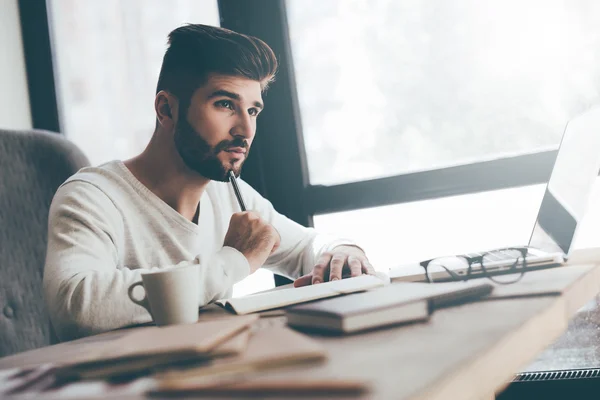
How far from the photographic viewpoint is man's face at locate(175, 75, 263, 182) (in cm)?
142

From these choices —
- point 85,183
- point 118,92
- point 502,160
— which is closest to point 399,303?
point 85,183

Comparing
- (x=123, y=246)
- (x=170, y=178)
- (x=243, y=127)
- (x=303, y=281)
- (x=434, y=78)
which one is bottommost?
(x=303, y=281)

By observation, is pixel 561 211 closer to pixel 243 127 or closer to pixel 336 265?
pixel 336 265

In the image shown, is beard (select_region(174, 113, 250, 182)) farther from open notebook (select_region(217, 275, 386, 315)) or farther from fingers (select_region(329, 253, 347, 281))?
open notebook (select_region(217, 275, 386, 315))

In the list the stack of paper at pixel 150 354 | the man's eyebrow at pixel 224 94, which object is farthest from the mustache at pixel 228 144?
Answer: the stack of paper at pixel 150 354

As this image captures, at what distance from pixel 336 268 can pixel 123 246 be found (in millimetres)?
516

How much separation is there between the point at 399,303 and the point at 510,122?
1.18m

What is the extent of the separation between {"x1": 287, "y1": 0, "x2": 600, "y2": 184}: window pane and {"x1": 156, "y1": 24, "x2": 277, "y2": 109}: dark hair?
0.34 metres

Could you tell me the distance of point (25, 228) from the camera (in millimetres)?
1209

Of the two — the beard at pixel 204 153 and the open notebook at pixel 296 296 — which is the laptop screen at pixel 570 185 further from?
the beard at pixel 204 153

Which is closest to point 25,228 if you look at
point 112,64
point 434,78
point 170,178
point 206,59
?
point 170,178

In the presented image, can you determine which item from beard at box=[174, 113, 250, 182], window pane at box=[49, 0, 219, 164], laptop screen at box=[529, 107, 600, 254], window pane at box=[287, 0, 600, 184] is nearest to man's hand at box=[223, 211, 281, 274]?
beard at box=[174, 113, 250, 182]

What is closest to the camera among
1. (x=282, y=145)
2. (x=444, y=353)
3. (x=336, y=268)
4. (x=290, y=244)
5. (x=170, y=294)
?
(x=444, y=353)

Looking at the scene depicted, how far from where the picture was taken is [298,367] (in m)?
0.42
